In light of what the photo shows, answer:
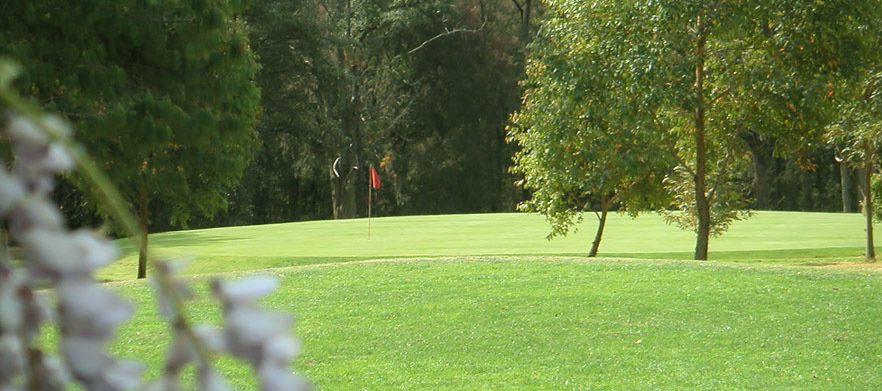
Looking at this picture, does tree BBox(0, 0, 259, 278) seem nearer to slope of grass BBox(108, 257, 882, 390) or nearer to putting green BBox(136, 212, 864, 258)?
slope of grass BBox(108, 257, 882, 390)

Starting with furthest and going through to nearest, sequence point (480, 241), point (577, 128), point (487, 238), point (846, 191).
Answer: point (846, 191)
point (487, 238)
point (480, 241)
point (577, 128)

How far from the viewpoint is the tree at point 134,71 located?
22.0 ft

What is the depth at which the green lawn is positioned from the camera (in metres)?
5.63

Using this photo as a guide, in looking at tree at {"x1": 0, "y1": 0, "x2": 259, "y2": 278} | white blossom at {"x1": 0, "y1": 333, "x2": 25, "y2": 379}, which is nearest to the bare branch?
tree at {"x1": 0, "y1": 0, "x2": 259, "y2": 278}

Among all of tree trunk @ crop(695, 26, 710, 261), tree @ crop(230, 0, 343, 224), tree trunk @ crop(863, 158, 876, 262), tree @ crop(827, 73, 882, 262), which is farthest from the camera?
tree @ crop(230, 0, 343, 224)

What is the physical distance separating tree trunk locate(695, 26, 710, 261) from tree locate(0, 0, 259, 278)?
7471mm

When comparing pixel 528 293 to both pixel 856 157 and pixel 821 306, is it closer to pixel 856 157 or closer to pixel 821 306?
pixel 821 306

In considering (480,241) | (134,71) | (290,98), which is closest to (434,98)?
(290,98)

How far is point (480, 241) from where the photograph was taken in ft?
50.7

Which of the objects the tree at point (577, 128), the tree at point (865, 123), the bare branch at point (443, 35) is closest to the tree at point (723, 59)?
the tree at point (577, 128)

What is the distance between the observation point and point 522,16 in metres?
29.1

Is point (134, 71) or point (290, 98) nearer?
point (134, 71)

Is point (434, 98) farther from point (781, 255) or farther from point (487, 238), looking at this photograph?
point (781, 255)

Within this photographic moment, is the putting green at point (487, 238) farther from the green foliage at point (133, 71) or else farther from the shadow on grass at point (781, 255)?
the green foliage at point (133, 71)
